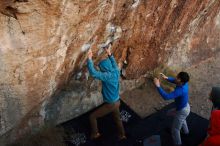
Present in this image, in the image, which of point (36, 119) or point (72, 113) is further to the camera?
point (72, 113)

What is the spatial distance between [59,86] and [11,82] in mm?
1040

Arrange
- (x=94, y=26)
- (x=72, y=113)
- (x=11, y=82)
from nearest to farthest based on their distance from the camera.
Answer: (x=11, y=82) → (x=94, y=26) → (x=72, y=113)

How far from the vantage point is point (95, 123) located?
7277 mm

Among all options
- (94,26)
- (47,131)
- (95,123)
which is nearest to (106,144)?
(95,123)

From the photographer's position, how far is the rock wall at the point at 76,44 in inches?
228

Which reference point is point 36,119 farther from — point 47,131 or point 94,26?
point 94,26

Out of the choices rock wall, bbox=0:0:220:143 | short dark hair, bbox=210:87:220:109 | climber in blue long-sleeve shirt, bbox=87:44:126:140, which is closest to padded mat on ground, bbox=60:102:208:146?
climber in blue long-sleeve shirt, bbox=87:44:126:140

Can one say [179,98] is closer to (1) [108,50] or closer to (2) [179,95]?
(2) [179,95]

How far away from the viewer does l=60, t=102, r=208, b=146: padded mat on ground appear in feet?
24.4

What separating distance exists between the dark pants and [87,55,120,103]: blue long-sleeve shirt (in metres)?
0.12

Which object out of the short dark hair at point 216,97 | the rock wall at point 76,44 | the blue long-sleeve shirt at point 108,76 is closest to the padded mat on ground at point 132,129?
the rock wall at point 76,44

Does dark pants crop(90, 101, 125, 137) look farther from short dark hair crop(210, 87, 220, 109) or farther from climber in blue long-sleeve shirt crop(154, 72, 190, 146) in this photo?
short dark hair crop(210, 87, 220, 109)

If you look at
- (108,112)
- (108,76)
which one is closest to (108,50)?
(108,76)

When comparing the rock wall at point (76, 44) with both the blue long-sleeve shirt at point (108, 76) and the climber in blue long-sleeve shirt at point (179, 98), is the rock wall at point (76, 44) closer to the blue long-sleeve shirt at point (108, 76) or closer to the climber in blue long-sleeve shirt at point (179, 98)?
the blue long-sleeve shirt at point (108, 76)
